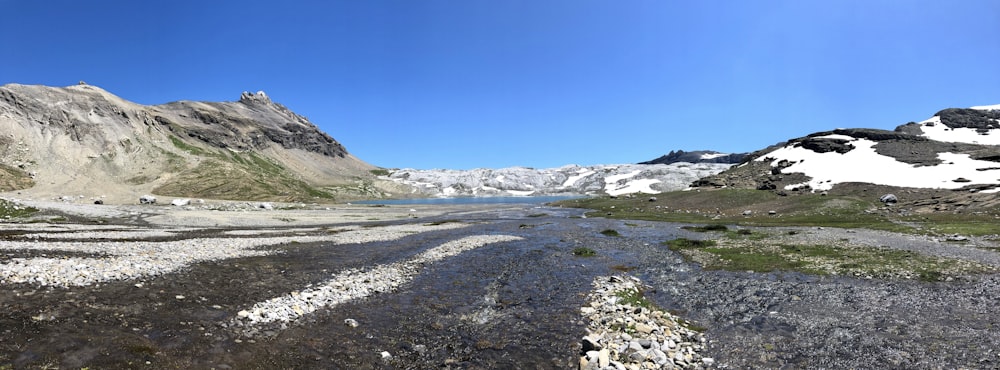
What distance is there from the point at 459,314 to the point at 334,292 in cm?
734

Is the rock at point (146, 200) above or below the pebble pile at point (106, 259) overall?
above

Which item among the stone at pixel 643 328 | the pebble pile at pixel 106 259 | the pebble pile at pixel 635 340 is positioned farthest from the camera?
the pebble pile at pixel 106 259

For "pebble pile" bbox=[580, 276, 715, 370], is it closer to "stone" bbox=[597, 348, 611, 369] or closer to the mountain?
"stone" bbox=[597, 348, 611, 369]

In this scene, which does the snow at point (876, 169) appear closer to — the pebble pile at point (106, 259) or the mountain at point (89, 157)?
the pebble pile at point (106, 259)

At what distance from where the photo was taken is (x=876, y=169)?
321 ft

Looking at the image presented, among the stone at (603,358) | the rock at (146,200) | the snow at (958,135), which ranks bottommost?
the stone at (603,358)

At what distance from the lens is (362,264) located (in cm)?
3322

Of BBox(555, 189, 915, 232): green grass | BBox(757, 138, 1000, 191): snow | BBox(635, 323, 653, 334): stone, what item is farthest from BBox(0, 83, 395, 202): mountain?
BBox(757, 138, 1000, 191): snow

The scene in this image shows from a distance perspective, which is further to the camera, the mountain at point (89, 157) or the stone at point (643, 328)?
the mountain at point (89, 157)

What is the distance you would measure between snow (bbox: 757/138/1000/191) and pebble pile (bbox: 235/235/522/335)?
99.7 meters

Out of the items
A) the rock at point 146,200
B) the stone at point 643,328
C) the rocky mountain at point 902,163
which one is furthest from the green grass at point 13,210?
the rocky mountain at point 902,163

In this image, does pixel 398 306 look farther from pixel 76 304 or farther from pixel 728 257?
pixel 728 257

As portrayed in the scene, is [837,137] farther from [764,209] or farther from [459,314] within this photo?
[459,314]

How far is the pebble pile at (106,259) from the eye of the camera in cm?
2130
